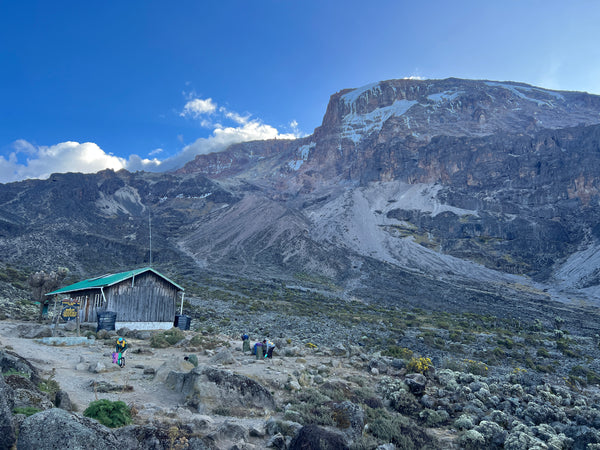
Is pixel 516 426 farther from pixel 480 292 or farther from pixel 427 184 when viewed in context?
pixel 427 184

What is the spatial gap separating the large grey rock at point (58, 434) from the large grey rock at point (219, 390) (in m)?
4.11

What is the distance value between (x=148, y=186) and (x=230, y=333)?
155m

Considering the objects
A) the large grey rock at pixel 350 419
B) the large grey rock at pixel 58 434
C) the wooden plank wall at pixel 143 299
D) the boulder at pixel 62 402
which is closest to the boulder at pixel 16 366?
the boulder at pixel 62 402

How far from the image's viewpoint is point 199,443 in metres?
5.32

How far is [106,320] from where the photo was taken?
19094 mm

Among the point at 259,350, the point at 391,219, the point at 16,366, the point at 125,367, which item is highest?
the point at 391,219

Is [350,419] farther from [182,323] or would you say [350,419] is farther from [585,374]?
[585,374]

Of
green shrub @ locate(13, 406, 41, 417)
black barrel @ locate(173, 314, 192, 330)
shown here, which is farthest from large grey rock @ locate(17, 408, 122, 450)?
black barrel @ locate(173, 314, 192, 330)

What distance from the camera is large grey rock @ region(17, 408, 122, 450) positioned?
390cm

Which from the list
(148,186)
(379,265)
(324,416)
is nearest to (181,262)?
(379,265)

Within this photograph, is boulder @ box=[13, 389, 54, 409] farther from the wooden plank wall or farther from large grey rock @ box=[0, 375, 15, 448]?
the wooden plank wall

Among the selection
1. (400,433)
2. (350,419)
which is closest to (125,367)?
(350,419)

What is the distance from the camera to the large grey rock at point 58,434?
3.90m

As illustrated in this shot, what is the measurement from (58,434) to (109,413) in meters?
2.77
